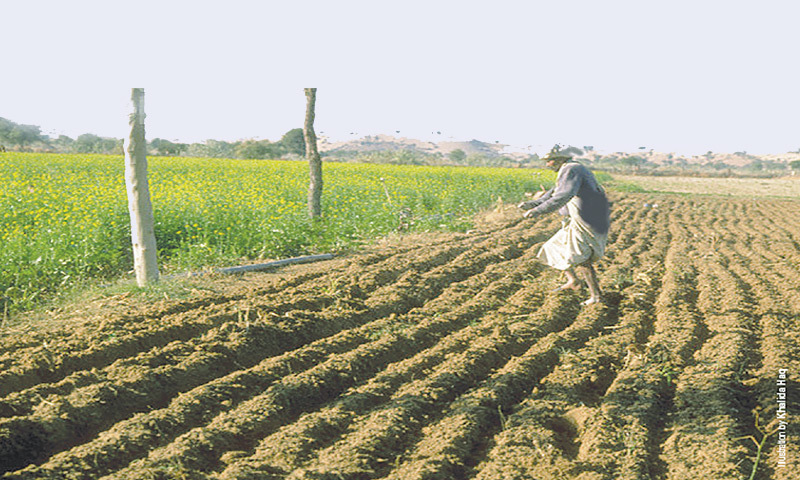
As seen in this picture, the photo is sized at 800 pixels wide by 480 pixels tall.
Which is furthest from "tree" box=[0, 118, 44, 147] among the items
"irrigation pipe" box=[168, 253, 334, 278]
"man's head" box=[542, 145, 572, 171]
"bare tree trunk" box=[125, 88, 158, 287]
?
"man's head" box=[542, 145, 572, 171]

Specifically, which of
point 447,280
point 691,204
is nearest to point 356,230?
point 447,280

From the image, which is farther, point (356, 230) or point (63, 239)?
point (356, 230)

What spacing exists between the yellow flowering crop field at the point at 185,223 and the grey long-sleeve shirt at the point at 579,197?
440cm

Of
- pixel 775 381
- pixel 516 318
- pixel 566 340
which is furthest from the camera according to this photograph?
pixel 516 318

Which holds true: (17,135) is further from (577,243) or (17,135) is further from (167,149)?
(577,243)

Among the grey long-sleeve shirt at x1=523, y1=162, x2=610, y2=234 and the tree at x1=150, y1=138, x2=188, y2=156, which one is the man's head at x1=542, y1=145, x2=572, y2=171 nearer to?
the grey long-sleeve shirt at x1=523, y1=162, x2=610, y2=234

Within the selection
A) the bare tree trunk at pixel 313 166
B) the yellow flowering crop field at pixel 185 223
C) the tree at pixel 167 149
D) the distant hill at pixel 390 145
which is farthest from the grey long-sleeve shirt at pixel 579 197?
the distant hill at pixel 390 145

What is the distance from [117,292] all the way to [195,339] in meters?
1.97

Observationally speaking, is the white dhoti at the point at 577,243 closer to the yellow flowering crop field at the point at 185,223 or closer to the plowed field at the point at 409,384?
the plowed field at the point at 409,384

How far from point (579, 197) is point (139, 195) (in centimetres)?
466

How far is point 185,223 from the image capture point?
980 centimetres

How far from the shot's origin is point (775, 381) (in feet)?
16.5

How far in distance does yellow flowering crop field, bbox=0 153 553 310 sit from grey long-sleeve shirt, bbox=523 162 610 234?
173 inches

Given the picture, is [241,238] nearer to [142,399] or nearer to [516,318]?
[516,318]
